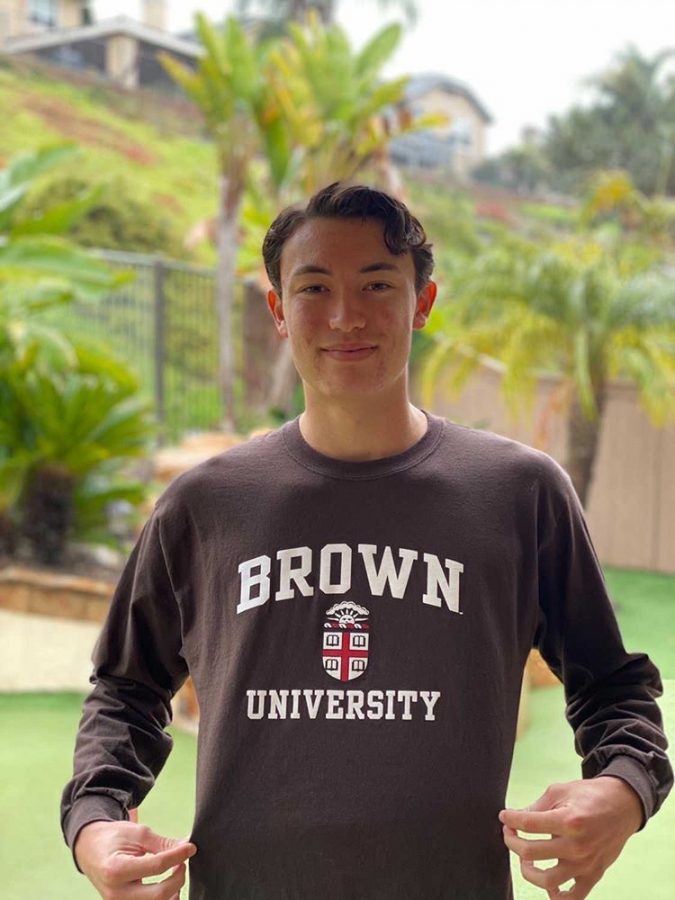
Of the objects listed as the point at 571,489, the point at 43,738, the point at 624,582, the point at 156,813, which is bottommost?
the point at 43,738

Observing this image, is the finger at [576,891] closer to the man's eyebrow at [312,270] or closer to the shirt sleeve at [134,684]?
the shirt sleeve at [134,684]

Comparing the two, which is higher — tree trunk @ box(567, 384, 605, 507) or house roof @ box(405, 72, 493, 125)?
house roof @ box(405, 72, 493, 125)

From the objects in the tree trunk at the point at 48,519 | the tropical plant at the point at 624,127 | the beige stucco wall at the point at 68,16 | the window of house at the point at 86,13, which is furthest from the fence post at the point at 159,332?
the beige stucco wall at the point at 68,16

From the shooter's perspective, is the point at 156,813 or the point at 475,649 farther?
the point at 156,813

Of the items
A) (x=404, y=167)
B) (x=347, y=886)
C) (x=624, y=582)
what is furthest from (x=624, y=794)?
(x=404, y=167)

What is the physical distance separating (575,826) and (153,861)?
0.84ft

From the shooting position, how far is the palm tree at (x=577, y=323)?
386 centimetres

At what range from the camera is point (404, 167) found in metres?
9.82

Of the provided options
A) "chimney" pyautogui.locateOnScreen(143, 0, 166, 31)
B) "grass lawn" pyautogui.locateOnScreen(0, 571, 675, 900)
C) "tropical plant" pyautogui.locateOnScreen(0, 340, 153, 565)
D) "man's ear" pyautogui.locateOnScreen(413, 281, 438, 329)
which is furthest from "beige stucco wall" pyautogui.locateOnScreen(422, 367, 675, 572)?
"chimney" pyautogui.locateOnScreen(143, 0, 166, 31)

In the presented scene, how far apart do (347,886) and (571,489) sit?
0.30m

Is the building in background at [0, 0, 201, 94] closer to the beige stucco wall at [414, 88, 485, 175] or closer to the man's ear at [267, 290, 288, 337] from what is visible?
the beige stucco wall at [414, 88, 485, 175]

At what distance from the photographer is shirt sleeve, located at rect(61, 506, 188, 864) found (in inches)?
31.6

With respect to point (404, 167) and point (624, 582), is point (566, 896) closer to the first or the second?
point (624, 582)

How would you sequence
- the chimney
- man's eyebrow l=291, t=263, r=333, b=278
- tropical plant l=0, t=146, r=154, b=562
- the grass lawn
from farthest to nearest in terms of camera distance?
the chimney < tropical plant l=0, t=146, r=154, b=562 < the grass lawn < man's eyebrow l=291, t=263, r=333, b=278
